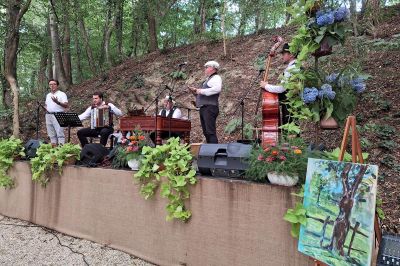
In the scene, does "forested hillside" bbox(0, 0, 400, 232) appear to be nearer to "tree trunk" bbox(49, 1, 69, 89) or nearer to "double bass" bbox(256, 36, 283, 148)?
"tree trunk" bbox(49, 1, 69, 89)

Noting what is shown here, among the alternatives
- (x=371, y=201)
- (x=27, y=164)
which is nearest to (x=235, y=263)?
(x=371, y=201)

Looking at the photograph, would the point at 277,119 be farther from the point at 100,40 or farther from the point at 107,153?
the point at 100,40

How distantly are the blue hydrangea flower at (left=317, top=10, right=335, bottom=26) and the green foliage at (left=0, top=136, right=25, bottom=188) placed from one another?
4719mm

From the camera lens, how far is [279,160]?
9.16ft

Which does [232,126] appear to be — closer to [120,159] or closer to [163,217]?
[120,159]

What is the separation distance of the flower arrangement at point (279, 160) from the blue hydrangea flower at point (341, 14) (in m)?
1.12

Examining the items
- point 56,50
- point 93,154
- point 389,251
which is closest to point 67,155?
point 93,154

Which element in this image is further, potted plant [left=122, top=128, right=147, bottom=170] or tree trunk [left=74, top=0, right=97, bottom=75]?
tree trunk [left=74, top=0, right=97, bottom=75]

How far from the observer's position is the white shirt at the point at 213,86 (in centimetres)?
434

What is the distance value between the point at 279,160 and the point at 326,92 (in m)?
0.76

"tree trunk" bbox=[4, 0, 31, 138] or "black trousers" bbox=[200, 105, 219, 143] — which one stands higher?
"tree trunk" bbox=[4, 0, 31, 138]

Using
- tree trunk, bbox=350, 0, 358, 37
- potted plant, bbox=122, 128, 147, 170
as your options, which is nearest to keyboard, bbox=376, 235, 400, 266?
potted plant, bbox=122, 128, 147, 170

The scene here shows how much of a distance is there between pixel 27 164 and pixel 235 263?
Answer: 3.68 m

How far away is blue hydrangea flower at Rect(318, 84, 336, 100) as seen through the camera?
3.01 metres
